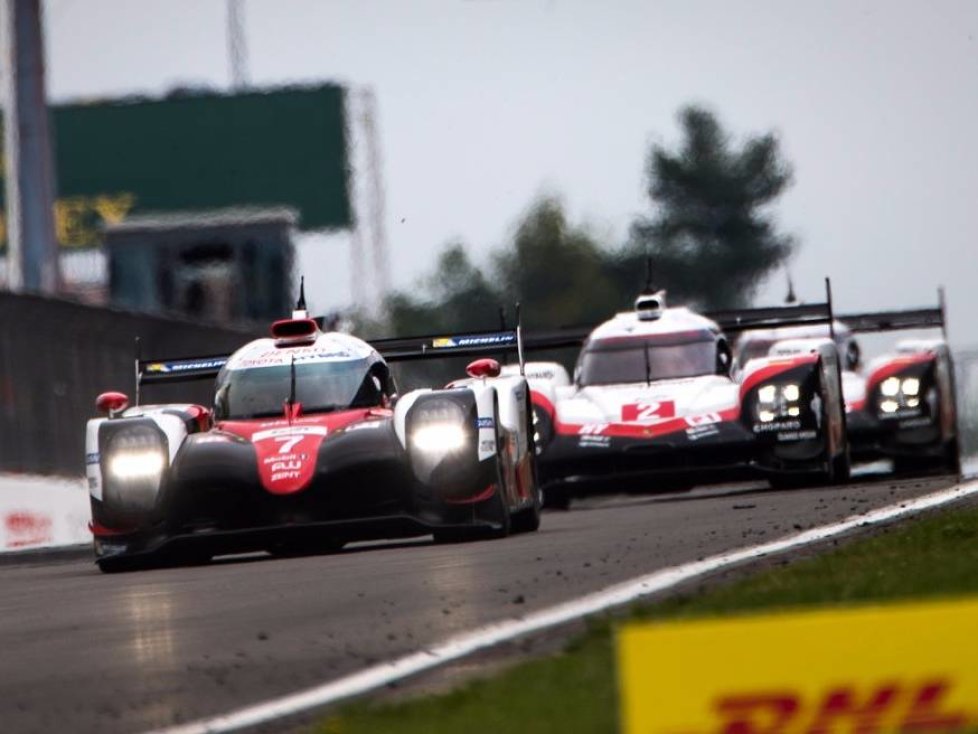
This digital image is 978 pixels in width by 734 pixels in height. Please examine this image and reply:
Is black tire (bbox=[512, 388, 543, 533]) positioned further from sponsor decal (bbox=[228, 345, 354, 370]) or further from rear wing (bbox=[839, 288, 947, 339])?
rear wing (bbox=[839, 288, 947, 339])

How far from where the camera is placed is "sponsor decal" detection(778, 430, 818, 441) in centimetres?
1891

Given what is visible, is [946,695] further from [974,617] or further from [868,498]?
[868,498]

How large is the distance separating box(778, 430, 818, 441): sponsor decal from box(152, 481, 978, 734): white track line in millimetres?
6315

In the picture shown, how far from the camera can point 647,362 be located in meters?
20.6

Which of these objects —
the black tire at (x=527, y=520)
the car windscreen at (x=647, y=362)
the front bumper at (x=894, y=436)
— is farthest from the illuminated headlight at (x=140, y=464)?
the front bumper at (x=894, y=436)

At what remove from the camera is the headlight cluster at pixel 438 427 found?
14.1 meters

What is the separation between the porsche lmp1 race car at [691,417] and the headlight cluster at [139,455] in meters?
5.68

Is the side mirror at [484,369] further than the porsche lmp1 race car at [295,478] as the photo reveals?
Yes

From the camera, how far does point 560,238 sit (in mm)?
44656

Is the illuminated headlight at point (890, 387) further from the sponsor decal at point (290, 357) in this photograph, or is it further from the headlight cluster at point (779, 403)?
the sponsor decal at point (290, 357)

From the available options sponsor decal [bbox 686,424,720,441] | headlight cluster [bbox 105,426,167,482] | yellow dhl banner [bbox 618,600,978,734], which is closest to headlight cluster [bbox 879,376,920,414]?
sponsor decal [bbox 686,424,720,441]

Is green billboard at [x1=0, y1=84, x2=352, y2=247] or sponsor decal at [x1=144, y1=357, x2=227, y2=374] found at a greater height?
green billboard at [x1=0, y1=84, x2=352, y2=247]

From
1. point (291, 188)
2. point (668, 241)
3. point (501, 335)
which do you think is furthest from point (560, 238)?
point (501, 335)

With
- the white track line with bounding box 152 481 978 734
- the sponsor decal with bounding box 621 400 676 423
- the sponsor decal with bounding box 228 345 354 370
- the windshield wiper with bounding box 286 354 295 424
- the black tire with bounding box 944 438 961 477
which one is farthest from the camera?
the black tire with bounding box 944 438 961 477
